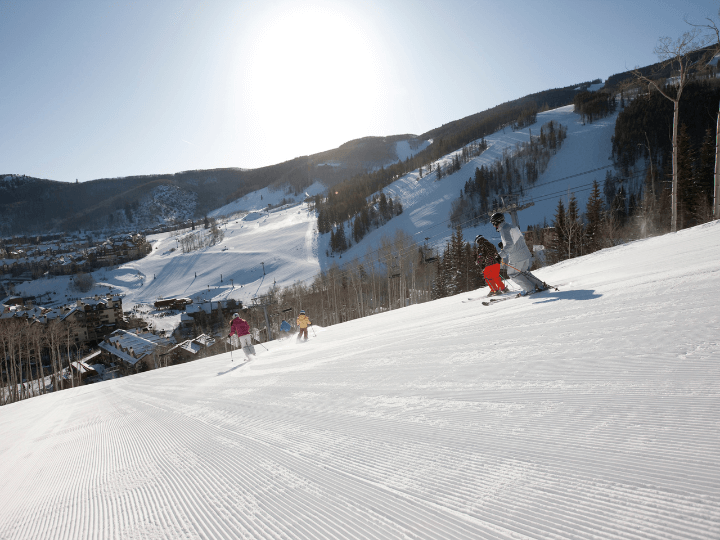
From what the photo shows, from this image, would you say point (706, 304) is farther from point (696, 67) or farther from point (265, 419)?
point (696, 67)

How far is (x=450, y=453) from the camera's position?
1890 mm

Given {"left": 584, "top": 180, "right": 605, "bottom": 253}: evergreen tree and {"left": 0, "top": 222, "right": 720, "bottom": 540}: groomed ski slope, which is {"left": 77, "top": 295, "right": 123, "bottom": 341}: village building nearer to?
{"left": 0, "top": 222, "right": 720, "bottom": 540}: groomed ski slope

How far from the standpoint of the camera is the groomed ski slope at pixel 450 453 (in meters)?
1.35

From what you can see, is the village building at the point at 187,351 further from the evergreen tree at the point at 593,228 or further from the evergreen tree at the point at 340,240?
the evergreen tree at the point at 340,240

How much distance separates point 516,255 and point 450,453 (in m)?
6.41

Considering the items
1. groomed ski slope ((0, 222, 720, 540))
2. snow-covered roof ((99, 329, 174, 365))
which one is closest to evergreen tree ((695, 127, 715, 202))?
groomed ski slope ((0, 222, 720, 540))

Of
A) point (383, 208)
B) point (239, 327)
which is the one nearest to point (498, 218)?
point (239, 327)

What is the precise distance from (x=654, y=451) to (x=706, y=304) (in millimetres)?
3187

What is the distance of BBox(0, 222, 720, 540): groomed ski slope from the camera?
1348 mm

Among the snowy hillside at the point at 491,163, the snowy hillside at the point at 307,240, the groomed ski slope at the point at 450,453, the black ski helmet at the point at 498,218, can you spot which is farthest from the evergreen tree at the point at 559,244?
the groomed ski slope at the point at 450,453

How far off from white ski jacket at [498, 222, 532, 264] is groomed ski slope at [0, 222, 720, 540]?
294 cm

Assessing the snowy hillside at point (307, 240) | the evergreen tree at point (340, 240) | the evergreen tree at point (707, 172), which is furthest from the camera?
the evergreen tree at point (340, 240)

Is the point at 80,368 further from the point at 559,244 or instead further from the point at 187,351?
the point at 559,244

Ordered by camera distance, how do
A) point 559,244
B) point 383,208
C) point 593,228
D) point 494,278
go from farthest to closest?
point 383,208 < point 593,228 < point 559,244 < point 494,278
